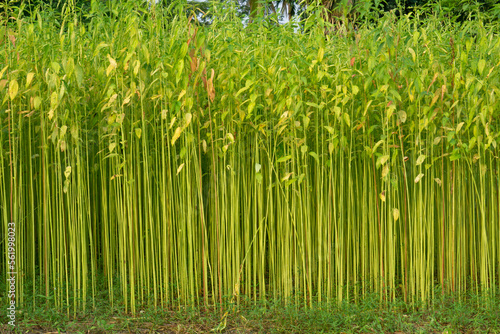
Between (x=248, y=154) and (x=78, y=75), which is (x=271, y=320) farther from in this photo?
(x=78, y=75)

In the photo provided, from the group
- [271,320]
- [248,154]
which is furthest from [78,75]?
[271,320]

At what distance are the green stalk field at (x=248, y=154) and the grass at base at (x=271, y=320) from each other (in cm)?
8

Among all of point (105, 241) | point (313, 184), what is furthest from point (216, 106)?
point (105, 241)

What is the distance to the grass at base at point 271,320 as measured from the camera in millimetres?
2297

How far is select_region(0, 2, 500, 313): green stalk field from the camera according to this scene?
230 centimetres

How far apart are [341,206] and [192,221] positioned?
844 millimetres

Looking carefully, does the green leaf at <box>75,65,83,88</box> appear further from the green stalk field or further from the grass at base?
the grass at base

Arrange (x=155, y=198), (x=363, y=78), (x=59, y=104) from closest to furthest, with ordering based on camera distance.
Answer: (x=59, y=104) < (x=363, y=78) < (x=155, y=198)

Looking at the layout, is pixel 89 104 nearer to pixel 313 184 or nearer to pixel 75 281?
pixel 75 281

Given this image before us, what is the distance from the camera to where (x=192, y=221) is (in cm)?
247

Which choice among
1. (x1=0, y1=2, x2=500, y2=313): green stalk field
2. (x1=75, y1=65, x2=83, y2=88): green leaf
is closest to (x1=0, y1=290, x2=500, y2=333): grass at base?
(x1=0, y1=2, x2=500, y2=313): green stalk field

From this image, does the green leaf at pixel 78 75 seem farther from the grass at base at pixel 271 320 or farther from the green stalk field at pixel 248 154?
the grass at base at pixel 271 320

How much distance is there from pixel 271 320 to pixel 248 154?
941mm

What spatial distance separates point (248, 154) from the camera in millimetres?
2617
